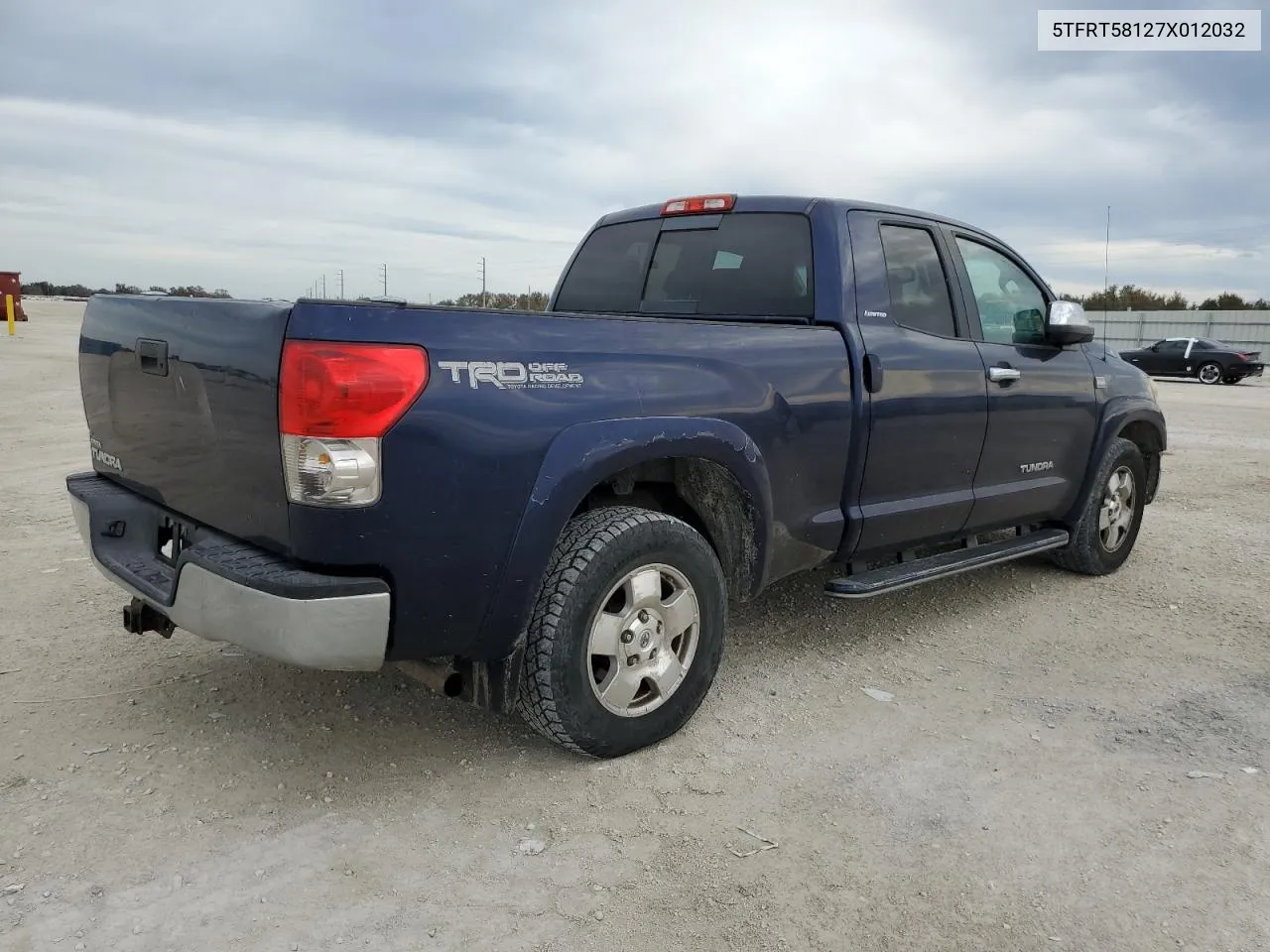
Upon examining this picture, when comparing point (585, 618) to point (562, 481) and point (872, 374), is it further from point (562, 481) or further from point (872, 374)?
point (872, 374)

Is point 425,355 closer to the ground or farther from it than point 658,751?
farther from it

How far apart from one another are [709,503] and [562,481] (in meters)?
0.90

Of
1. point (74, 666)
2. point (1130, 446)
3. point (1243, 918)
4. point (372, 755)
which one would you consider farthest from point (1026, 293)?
point (74, 666)

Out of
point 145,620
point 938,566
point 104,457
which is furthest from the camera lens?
point 938,566

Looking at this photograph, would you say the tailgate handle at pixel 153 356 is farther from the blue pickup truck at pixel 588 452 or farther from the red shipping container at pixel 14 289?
the red shipping container at pixel 14 289

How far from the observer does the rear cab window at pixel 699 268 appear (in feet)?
13.5

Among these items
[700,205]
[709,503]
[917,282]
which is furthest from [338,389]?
[917,282]

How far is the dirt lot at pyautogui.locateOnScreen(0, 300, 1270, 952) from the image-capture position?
2455mm

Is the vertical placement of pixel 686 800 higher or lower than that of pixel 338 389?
lower

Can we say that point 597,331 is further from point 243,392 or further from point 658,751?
point 658,751

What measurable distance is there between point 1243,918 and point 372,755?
8.31 ft

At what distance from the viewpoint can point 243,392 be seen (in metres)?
2.71

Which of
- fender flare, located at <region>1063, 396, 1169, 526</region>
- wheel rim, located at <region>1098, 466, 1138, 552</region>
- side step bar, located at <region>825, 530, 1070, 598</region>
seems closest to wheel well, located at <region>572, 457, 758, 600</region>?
side step bar, located at <region>825, 530, 1070, 598</region>

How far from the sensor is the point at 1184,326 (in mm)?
38062
